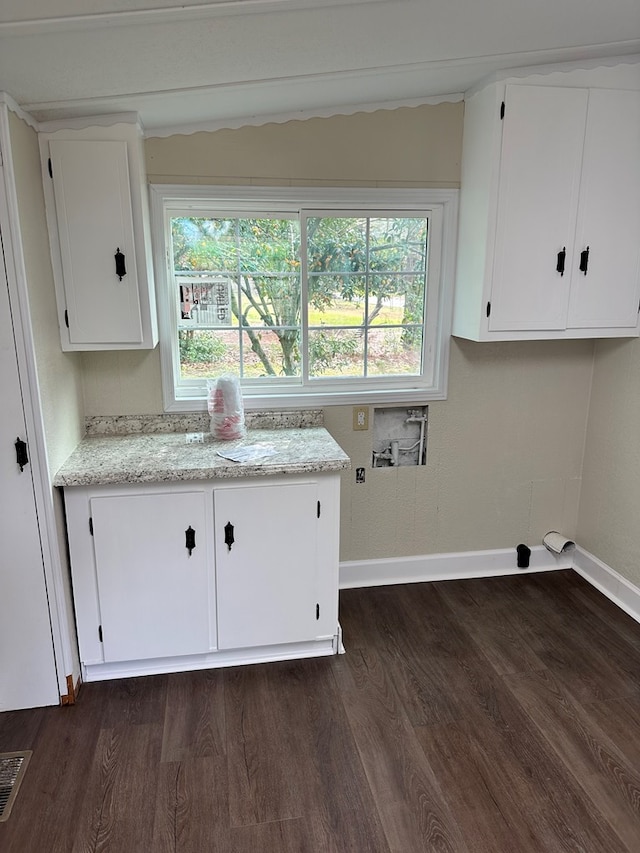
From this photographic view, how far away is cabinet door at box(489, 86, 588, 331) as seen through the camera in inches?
91.0

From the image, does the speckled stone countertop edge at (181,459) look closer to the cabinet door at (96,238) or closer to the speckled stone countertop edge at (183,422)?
the speckled stone countertop edge at (183,422)

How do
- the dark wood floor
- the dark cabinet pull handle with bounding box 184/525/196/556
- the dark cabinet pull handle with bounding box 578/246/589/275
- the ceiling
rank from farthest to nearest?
the dark cabinet pull handle with bounding box 578/246/589/275
the dark cabinet pull handle with bounding box 184/525/196/556
the dark wood floor
the ceiling

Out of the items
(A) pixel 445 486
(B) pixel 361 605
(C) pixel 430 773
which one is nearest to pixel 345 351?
(A) pixel 445 486

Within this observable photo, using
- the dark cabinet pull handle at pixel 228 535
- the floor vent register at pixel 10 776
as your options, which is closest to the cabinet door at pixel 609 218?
the dark cabinet pull handle at pixel 228 535

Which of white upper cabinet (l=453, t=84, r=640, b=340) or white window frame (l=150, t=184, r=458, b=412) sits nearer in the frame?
white upper cabinet (l=453, t=84, r=640, b=340)

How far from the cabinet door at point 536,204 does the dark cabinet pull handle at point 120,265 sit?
1.52 metres

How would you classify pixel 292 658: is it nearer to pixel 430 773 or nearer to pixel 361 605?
pixel 361 605

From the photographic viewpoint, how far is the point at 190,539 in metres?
2.24

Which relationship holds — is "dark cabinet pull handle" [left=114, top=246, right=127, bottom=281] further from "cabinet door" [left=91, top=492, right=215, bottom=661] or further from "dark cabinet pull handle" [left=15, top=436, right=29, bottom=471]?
"cabinet door" [left=91, top=492, right=215, bottom=661]

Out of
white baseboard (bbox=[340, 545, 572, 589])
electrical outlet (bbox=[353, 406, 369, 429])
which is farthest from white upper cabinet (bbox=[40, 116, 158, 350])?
white baseboard (bbox=[340, 545, 572, 589])

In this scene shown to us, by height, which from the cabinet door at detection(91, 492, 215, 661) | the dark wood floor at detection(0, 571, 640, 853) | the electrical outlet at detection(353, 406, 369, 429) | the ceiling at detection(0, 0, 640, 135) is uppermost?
the ceiling at detection(0, 0, 640, 135)

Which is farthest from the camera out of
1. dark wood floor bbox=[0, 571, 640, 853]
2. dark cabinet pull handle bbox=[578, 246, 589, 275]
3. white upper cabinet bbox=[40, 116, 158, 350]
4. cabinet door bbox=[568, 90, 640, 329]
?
dark cabinet pull handle bbox=[578, 246, 589, 275]

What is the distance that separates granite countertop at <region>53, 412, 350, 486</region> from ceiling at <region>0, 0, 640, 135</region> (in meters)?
1.25

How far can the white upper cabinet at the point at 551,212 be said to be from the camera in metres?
2.33
